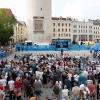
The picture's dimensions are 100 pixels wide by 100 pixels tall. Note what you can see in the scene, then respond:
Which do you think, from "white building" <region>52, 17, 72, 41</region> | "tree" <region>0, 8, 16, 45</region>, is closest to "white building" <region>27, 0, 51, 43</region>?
"tree" <region>0, 8, 16, 45</region>

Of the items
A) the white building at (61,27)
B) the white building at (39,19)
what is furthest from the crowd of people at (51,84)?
the white building at (61,27)

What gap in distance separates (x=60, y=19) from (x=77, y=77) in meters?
160

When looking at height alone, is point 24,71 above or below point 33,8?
below

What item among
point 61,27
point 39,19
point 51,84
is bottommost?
point 51,84

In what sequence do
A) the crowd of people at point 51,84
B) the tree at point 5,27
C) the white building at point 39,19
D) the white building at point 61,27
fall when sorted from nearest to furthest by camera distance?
the crowd of people at point 51,84 < the tree at point 5,27 < the white building at point 39,19 < the white building at point 61,27

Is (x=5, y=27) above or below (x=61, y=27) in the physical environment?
below

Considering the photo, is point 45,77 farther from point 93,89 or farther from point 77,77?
point 93,89

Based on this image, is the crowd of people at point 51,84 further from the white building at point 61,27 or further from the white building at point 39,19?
the white building at point 61,27

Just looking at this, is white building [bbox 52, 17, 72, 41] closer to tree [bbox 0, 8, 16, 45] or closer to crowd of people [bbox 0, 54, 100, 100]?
tree [bbox 0, 8, 16, 45]

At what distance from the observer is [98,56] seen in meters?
54.3

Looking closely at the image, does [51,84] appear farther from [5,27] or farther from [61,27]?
[61,27]

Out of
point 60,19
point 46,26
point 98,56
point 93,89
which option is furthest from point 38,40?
point 60,19

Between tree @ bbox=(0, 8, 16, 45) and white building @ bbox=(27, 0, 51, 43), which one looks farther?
white building @ bbox=(27, 0, 51, 43)

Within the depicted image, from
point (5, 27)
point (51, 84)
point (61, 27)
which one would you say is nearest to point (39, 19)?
point (5, 27)
